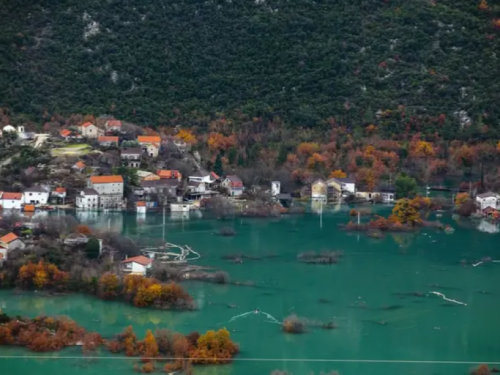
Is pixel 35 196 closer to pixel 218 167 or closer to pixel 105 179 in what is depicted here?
pixel 105 179

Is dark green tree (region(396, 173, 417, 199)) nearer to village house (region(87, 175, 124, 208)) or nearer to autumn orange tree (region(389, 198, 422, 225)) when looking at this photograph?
autumn orange tree (region(389, 198, 422, 225))

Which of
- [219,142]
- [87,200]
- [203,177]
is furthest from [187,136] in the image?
[87,200]

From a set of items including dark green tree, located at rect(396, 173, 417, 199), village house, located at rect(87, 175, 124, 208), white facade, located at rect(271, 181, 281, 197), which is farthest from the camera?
white facade, located at rect(271, 181, 281, 197)

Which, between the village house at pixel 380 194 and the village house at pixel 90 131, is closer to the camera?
the village house at pixel 380 194

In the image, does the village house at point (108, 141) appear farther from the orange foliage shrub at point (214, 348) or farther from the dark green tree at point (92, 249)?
the orange foliage shrub at point (214, 348)

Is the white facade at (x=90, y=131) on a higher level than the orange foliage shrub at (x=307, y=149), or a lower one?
higher

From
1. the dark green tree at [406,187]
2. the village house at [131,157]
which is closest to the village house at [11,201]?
the village house at [131,157]

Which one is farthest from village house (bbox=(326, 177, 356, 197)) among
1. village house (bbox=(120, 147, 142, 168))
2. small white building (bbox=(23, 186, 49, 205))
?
small white building (bbox=(23, 186, 49, 205))
